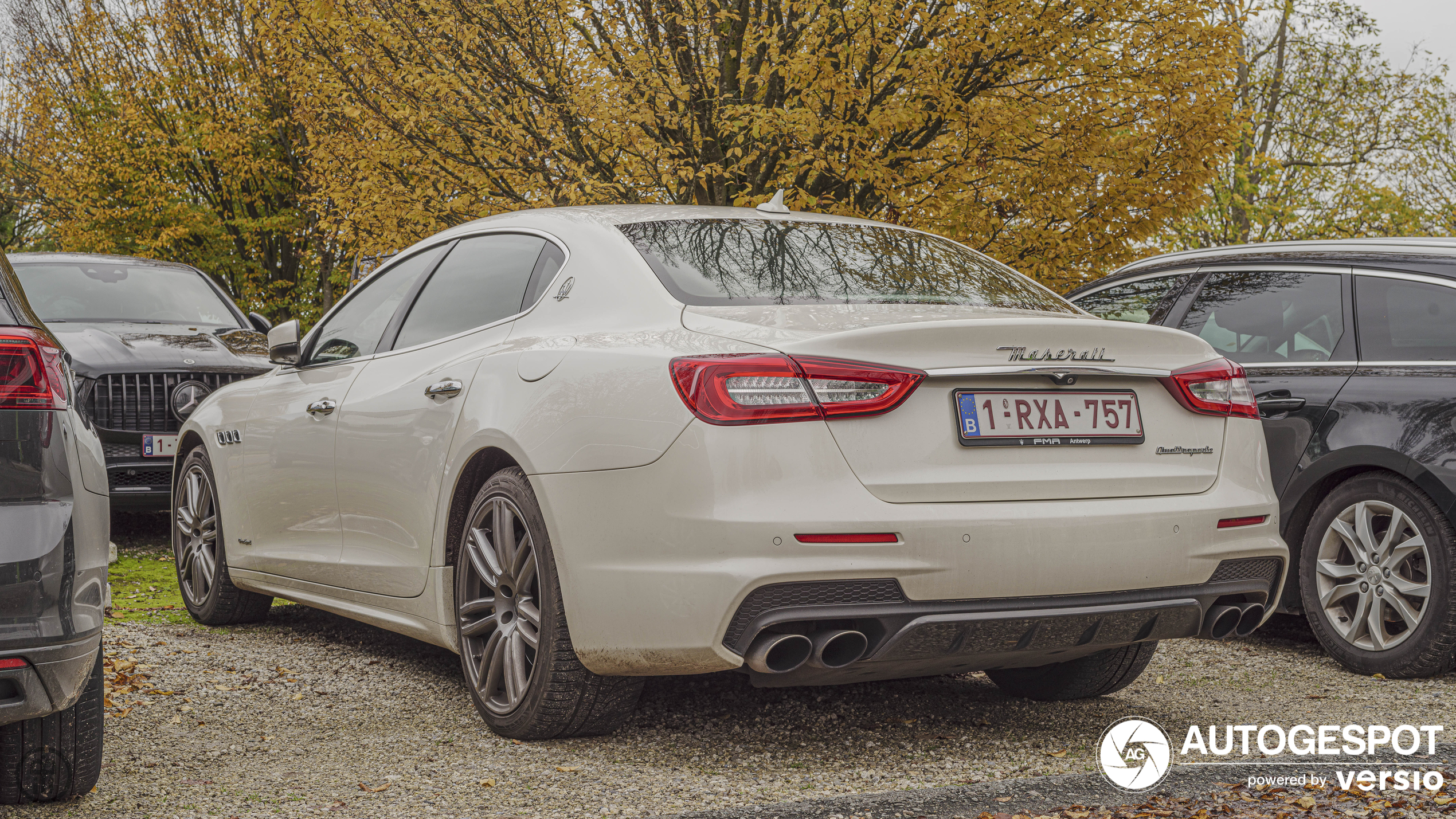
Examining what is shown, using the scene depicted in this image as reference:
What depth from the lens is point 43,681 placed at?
9.14 feet

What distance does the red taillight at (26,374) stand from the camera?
286cm

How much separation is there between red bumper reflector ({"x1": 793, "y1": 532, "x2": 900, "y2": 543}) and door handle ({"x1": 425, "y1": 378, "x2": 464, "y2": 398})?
Result: 1.39 m

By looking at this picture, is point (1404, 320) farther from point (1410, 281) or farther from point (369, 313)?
point (369, 313)

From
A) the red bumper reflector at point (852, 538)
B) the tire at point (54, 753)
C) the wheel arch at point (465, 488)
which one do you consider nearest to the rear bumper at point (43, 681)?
the tire at point (54, 753)

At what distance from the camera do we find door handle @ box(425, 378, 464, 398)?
412 cm

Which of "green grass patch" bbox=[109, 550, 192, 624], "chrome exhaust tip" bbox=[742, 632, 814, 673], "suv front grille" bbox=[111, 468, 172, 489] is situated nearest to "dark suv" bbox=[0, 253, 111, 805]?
"chrome exhaust tip" bbox=[742, 632, 814, 673]

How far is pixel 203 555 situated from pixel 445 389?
2539 mm

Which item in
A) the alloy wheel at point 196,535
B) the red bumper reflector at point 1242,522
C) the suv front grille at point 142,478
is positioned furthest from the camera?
the suv front grille at point 142,478

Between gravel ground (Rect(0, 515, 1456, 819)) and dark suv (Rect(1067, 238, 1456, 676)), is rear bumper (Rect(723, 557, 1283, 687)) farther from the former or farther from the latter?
dark suv (Rect(1067, 238, 1456, 676))

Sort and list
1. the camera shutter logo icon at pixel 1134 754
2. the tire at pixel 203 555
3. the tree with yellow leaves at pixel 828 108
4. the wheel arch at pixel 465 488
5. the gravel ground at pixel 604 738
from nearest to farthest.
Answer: the gravel ground at pixel 604 738
the camera shutter logo icon at pixel 1134 754
the wheel arch at pixel 465 488
the tire at pixel 203 555
the tree with yellow leaves at pixel 828 108

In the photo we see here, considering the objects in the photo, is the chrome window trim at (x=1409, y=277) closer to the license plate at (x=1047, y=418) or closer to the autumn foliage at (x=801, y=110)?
the license plate at (x=1047, y=418)

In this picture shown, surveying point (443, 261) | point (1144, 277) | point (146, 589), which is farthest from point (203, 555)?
point (1144, 277)

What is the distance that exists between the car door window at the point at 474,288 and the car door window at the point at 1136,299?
9.75ft

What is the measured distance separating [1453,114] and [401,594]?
29630 millimetres
